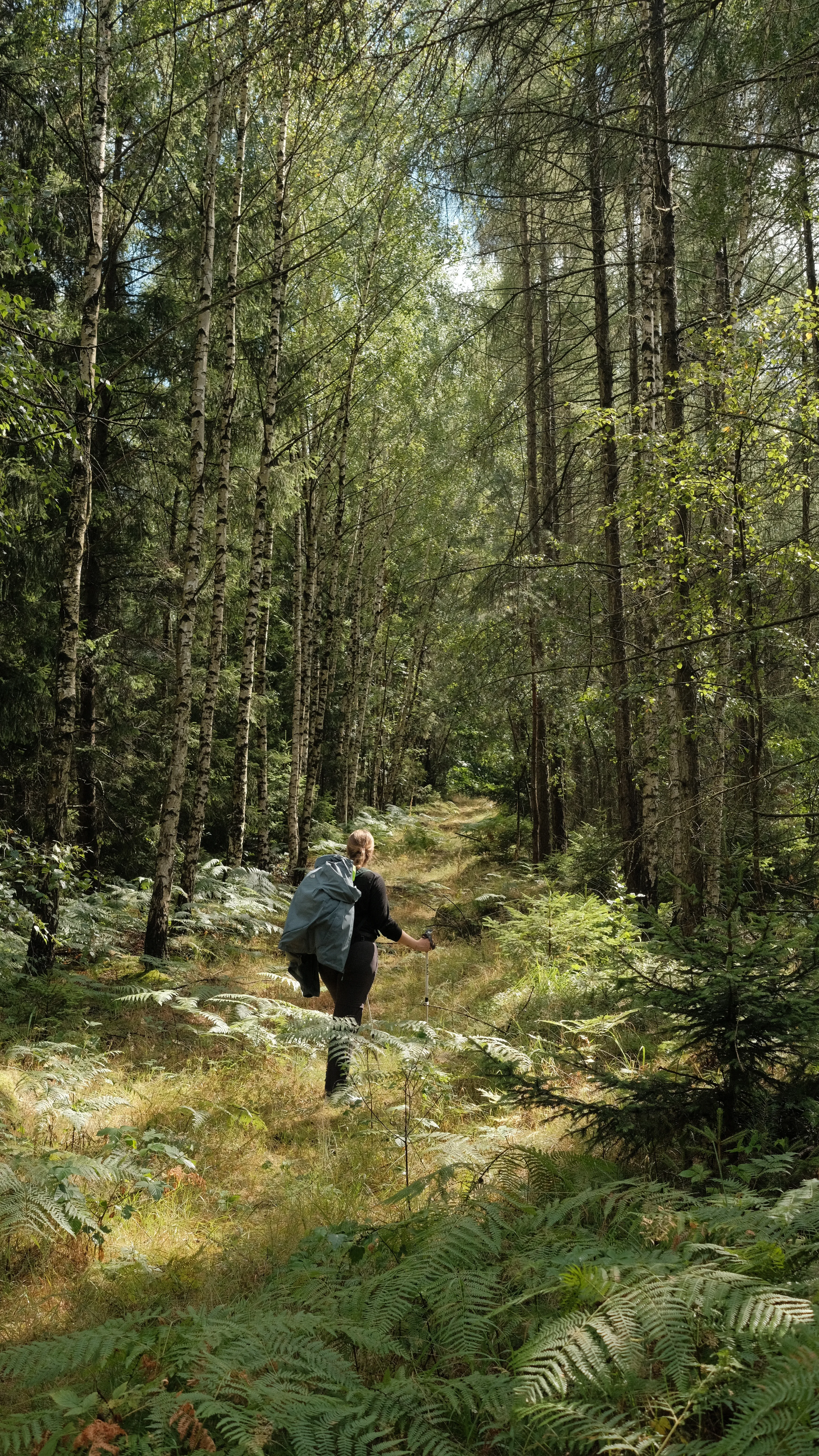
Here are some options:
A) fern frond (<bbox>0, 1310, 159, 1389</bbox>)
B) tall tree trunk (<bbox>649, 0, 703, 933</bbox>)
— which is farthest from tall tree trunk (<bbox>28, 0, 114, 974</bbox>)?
fern frond (<bbox>0, 1310, 159, 1389</bbox>)

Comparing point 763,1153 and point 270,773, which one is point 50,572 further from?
point 270,773

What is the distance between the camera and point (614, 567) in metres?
10.5

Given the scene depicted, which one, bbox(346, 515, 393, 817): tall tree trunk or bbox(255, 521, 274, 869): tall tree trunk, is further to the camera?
bbox(346, 515, 393, 817): tall tree trunk

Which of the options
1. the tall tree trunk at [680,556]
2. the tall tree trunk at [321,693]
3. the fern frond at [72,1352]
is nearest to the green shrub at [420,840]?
the tall tree trunk at [321,693]

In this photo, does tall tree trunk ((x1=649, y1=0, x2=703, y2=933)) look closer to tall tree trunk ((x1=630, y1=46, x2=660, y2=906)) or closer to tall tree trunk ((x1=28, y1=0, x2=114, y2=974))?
tall tree trunk ((x1=630, y1=46, x2=660, y2=906))

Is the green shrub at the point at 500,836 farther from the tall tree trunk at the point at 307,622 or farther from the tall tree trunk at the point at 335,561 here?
the tall tree trunk at the point at 307,622

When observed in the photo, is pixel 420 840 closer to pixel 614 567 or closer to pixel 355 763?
pixel 355 763

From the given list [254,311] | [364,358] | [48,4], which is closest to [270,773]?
[364,358]

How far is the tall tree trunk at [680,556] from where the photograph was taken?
25.0ft

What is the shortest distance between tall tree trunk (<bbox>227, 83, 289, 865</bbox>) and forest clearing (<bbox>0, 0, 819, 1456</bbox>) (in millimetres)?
89

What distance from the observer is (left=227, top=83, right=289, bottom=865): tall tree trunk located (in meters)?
11.5

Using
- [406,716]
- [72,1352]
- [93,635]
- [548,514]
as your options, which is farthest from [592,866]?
[406,716]

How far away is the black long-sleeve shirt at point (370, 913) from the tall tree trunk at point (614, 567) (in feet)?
17.3

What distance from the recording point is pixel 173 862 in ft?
29.5
